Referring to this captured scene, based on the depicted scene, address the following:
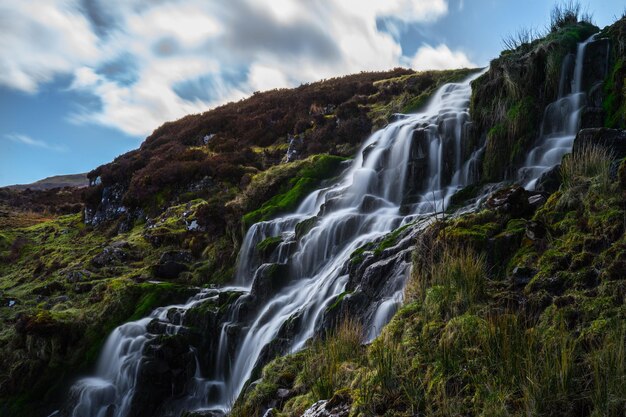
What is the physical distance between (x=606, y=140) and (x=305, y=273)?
6.68 meters

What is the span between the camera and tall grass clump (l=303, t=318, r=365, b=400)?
4.23 m

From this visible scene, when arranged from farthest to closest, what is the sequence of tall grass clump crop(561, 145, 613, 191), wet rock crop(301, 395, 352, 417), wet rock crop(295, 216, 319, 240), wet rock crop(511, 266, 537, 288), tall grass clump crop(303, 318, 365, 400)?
wet rock crop(295, 216, 319, 240) → tall grass clump crop(561, 145, 613, 191) → wet rock crop(511, 266, 537, 288) → tall grass clump crop(303, 318, 365, 400) → wet rock crop(301, 395, 352, 417)

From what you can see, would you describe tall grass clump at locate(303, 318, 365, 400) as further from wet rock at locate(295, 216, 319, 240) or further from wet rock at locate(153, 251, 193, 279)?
wet rock at locate(153, 251, 193, 279)

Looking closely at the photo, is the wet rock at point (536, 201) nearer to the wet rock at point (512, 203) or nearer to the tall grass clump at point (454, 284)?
the wet rock at point (512, 203)

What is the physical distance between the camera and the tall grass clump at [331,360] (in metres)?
4.23

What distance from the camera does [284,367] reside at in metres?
5.53

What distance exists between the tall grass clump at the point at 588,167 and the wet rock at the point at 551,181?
1129mm

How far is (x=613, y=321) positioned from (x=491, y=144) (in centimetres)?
771

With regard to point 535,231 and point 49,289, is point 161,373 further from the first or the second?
point 535,231

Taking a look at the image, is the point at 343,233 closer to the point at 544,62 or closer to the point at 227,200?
the point at 544,62

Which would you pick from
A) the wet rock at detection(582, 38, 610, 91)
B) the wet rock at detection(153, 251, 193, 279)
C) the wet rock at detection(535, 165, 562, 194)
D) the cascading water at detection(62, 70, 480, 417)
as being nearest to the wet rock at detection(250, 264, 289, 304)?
the cascading water at detection(62, 70, 480, 417)

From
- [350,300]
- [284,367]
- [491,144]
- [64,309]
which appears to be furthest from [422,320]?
[64,309]

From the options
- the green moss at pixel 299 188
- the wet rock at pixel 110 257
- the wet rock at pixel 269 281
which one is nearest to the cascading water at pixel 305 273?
the wet rock at pixel 269 281

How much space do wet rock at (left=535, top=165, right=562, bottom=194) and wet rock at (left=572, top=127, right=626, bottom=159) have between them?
0.83 meters
